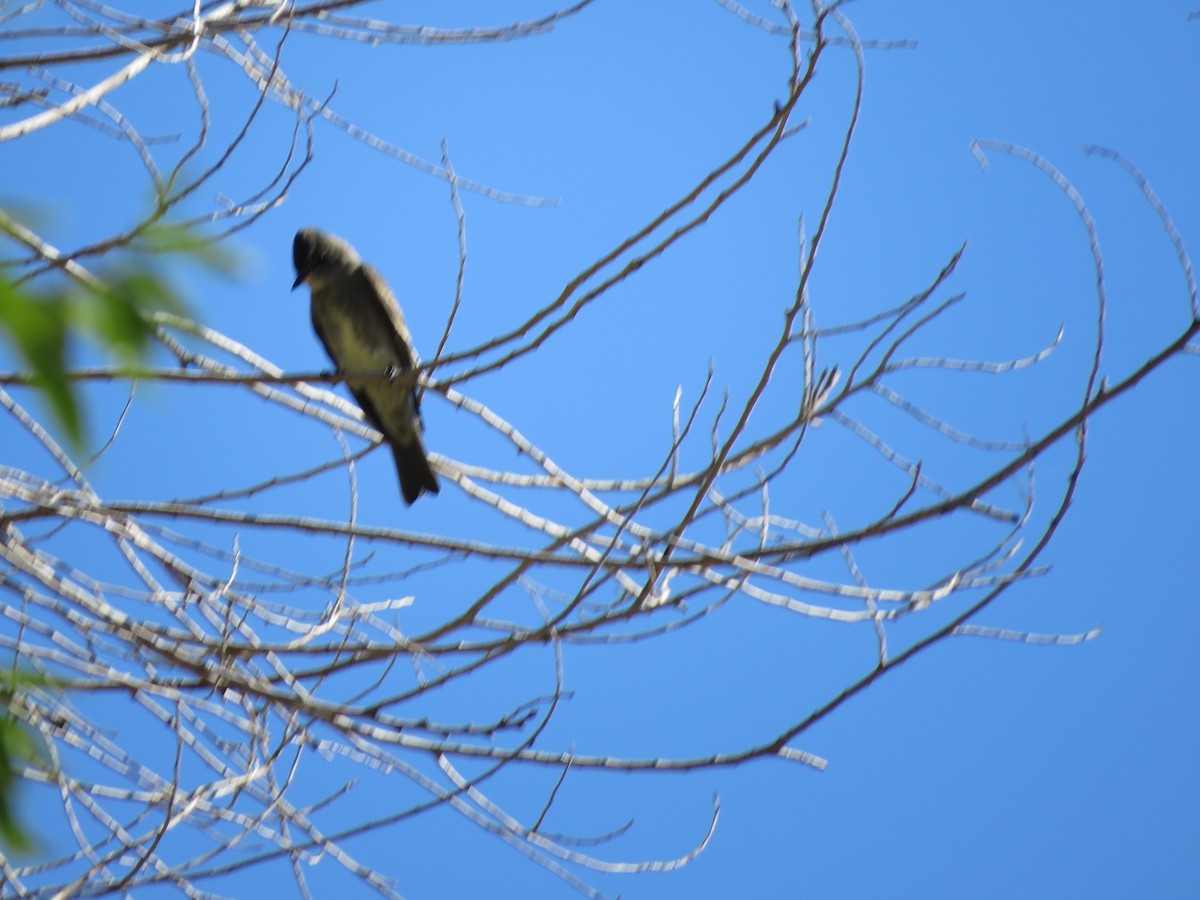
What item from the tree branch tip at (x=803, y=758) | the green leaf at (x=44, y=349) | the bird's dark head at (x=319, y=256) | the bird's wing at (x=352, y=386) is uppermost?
the bird's dark head at (x=319, y=256)

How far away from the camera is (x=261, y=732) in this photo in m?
3.03

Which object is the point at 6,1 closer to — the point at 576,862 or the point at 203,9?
the point at 203,9

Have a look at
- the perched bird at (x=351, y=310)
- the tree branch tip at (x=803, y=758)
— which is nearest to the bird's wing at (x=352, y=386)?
the perched bird at (x=351, y=310)

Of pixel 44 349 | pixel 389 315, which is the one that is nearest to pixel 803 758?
pixel 44 349

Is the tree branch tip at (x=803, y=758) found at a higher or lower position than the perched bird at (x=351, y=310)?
lower

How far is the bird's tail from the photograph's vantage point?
16.3 feet

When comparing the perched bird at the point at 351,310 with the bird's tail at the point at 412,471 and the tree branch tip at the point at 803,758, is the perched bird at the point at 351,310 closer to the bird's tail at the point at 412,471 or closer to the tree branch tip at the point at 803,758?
the bird's tail at the point at 412,471

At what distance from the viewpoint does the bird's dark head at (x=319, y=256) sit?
5.41 meters

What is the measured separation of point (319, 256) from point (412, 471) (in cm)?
111

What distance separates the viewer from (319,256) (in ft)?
18.0

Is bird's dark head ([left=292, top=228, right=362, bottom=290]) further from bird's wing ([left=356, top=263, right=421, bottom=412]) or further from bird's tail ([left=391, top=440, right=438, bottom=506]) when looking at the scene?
bird's tail ([left=391, top=440, right=438, bottom=506])

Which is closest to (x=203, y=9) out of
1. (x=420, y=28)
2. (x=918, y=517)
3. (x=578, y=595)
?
(x=420, y=28)

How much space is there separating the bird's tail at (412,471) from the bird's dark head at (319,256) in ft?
2.90

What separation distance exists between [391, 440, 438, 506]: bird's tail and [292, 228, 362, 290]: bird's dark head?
34.8 inches
